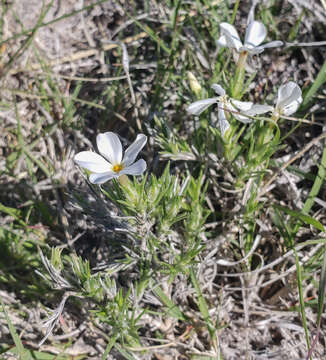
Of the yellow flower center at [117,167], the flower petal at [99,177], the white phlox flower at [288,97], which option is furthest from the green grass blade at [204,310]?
the white phlox flower at [288,97]

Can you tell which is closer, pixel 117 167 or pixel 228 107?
pixel 117 167

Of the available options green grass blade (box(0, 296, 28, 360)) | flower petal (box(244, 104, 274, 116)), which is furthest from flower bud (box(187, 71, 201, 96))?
green grass blade (box(0, 296, 28, 360))

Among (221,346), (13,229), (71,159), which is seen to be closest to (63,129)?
(71,159)

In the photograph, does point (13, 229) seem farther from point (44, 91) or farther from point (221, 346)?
point (221, 346)

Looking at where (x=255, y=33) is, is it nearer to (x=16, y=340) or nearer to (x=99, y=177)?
(x=99, y=177)

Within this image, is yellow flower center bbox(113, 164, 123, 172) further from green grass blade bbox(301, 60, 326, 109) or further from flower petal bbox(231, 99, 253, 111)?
green grass blade bbox(301, 60, 326, 109)

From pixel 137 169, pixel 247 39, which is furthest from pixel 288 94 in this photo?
pixel 137 169
